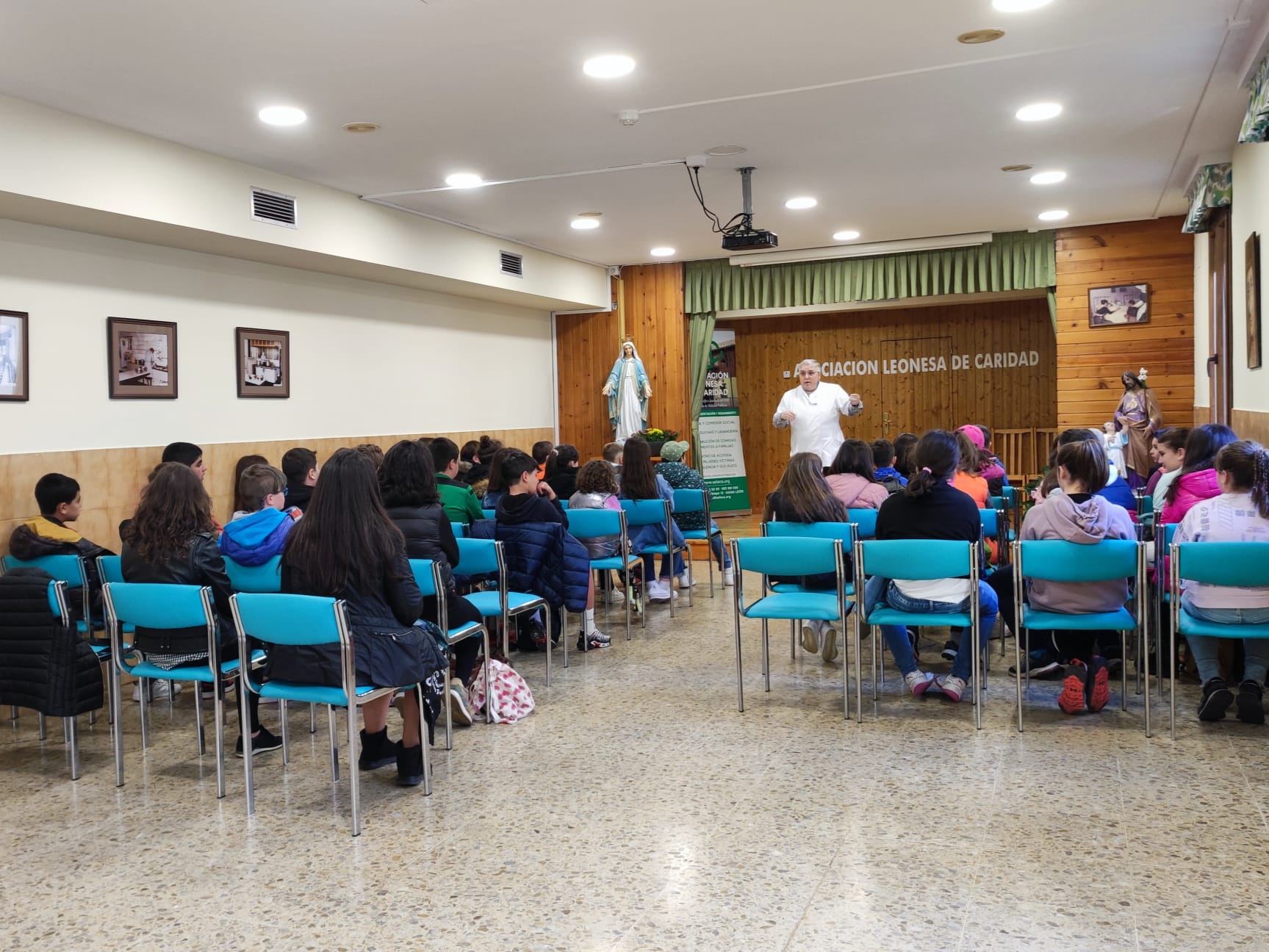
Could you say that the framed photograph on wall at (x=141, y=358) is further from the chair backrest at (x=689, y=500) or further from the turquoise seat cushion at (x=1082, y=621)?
the turquoise seat cushion at (x=1082, y=621)

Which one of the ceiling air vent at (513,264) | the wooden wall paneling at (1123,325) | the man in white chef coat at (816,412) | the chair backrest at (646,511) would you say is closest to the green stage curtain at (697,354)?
the ceiling air vent at (513,264)

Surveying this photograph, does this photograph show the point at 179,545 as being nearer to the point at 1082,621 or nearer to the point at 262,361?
the point at 1082,621

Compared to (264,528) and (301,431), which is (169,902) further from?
(301,431)

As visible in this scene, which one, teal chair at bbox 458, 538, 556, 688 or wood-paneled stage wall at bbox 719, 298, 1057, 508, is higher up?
wood-paneled stage wall at bbox 719, 298, 1057, 508

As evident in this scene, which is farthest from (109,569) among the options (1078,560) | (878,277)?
(878,277)

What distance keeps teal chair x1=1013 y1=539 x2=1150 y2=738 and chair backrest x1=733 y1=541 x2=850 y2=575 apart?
2.42ft

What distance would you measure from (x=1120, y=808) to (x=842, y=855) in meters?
0.99

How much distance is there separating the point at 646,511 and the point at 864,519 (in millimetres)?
1574

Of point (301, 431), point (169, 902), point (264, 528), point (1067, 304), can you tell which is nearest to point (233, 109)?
point (264, 528)

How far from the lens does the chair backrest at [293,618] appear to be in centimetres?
335

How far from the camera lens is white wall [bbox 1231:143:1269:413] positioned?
565 cm

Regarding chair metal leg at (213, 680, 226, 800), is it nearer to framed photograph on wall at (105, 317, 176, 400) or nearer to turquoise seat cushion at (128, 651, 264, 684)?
turquoise seat cushion at (128, 651, 264, 684)

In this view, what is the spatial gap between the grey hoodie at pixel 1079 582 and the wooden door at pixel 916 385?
7976 mm

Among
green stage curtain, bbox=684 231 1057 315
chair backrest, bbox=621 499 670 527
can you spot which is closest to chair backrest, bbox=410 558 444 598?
chair backrest, bbox=621 499 670 527
